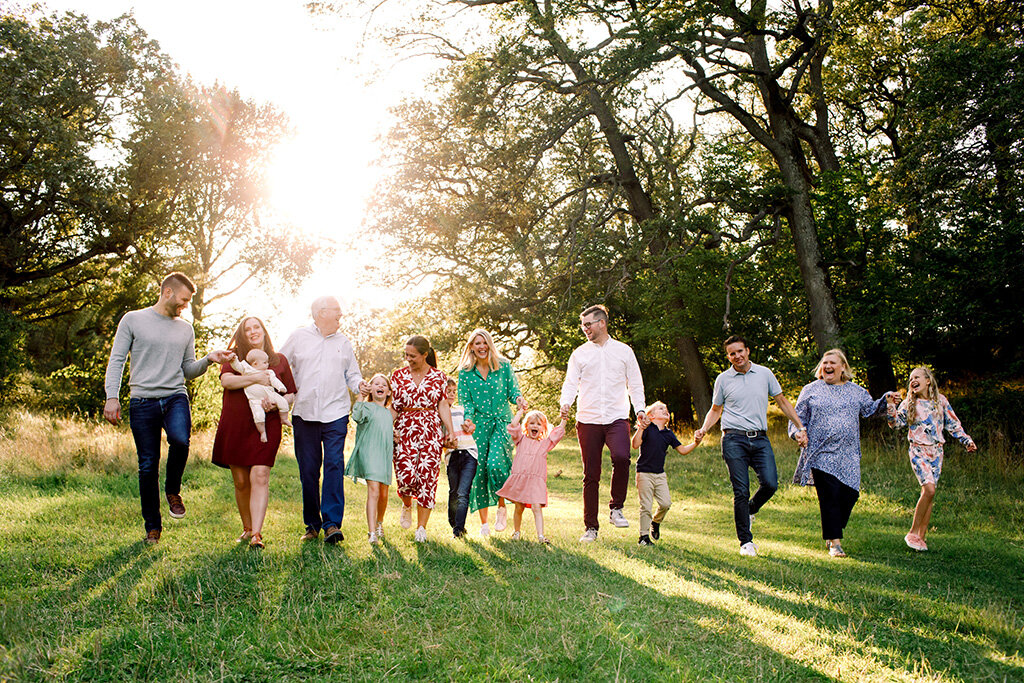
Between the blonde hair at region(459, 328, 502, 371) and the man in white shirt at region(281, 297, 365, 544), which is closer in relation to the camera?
the man in white shirt at region(281, 297, 365, 544)

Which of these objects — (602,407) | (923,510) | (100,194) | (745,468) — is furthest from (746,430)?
(100,194)

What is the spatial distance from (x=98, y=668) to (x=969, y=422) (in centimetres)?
1848

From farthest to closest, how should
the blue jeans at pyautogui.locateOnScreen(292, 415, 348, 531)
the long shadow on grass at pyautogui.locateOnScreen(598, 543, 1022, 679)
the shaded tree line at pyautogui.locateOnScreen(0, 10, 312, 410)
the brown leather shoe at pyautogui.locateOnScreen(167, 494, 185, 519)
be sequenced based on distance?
the shaded tree line at pyautogui.locateOnScreen(0, 10, 312, 410)
the brown leather shoe at pyautogui.locateOnScreen(167, 494, 185, 519)
the blue jeans at pyautogui.locateOnScreen(292, 415, 348, 531)
the long shadow on grass at pyautogui.locateOnScreen(598, 543, 1022, 679)

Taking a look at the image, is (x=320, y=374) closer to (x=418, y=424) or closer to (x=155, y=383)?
(x=418, y=424)

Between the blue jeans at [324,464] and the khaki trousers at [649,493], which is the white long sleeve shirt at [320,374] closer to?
the blue jeans at [324,464]

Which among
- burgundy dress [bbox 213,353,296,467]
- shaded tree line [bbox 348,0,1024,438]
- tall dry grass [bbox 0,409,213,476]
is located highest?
shaded tree line [bbox 348,0,1024,438]

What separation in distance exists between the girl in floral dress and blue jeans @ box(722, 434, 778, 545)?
5.78 feet

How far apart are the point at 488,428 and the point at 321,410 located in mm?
1946

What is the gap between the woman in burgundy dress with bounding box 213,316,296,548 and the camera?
243 inches

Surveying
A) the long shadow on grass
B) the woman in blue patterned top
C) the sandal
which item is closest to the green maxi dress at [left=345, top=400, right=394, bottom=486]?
the long shadow on grass

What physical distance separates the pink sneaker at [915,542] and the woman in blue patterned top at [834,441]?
2.98 ft

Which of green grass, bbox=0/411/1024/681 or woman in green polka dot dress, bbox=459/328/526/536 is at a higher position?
woman in green polka dot dress, bbox=459/328/526/536

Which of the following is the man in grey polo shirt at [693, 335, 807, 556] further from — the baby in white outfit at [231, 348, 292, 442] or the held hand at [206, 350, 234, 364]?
the held hand at [206, 350, 234, 364]

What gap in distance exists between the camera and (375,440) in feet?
22.9
